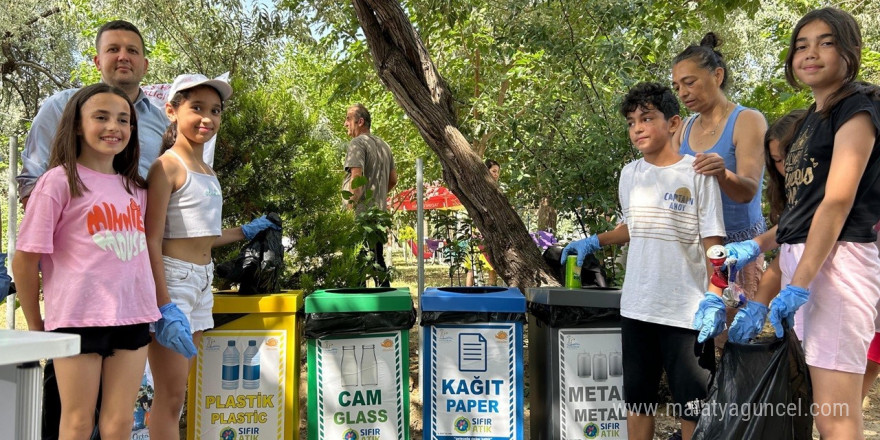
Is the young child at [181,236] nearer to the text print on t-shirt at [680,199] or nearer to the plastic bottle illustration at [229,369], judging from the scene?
the plastic bottle illustration at [229,369]

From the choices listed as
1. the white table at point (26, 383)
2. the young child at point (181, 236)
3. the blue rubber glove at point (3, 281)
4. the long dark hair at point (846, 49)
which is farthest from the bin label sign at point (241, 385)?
the long dark hair at point (846, 49)

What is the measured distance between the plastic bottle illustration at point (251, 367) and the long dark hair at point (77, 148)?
1.01m

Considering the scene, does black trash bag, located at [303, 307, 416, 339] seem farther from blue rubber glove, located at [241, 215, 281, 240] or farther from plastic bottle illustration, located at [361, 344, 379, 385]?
blue rubber glove, located at [241, 215, 281, 240]

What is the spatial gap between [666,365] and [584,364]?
0.64m

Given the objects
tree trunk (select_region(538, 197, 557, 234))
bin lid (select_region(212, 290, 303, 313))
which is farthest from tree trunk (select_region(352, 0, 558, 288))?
bin lid (select_region(212, 290, 303, 313))

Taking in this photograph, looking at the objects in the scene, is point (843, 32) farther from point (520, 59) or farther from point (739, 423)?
point (520, 59)

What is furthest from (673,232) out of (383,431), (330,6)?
(330,6)

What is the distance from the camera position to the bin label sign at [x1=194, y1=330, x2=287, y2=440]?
3.14 metres

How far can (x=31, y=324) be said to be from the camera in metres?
2.22

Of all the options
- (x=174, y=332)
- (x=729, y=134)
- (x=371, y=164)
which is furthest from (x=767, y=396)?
(x=371, y=164)

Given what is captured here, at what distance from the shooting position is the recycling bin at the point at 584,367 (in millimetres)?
3152

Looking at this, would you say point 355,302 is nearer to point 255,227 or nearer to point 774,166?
point 255,227

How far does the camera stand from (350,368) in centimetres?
318

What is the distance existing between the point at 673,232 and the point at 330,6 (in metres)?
6.08
